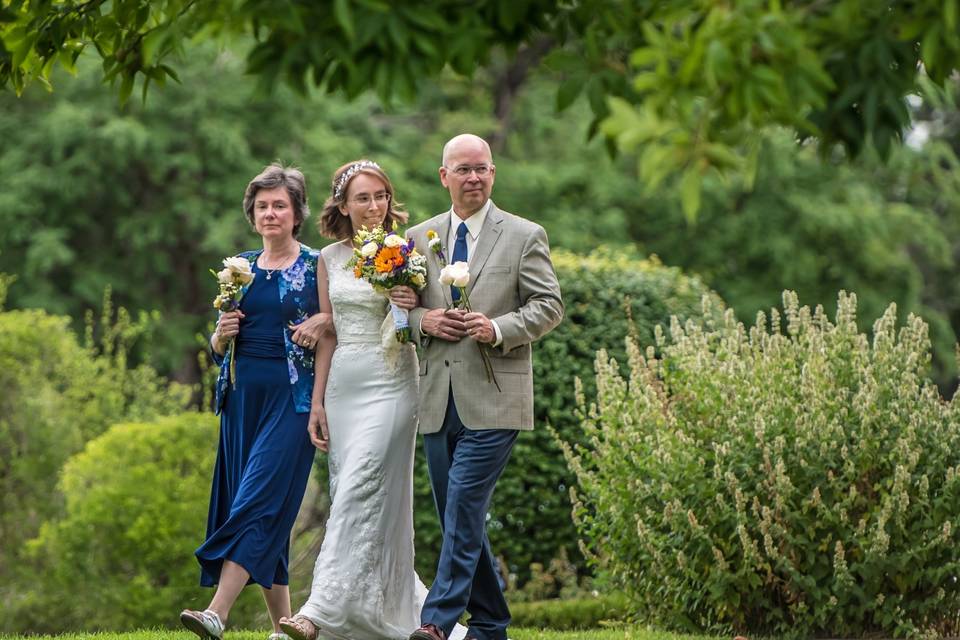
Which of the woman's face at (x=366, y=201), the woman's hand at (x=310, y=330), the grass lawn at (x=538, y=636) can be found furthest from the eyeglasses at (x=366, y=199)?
the grass lawn at (x=538, y=636)

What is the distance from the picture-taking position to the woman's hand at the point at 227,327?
7.32 metres

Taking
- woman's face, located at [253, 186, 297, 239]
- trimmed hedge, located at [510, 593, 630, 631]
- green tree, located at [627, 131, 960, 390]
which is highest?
green tree, located at [627, 131, 960, 390]

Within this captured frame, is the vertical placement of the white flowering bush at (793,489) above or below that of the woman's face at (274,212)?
below

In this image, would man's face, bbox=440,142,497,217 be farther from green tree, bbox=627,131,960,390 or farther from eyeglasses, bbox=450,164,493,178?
green tree, bbox=627,131,960,390

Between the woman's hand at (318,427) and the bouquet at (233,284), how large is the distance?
426 mm

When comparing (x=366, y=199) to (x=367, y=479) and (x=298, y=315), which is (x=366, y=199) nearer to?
(x=298, y=315)

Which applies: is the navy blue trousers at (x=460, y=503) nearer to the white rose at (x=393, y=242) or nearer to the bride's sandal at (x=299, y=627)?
the bride's sandal at (x=299, y=627)

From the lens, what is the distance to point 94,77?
22.2 meters

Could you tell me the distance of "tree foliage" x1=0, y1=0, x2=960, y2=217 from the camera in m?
3.05

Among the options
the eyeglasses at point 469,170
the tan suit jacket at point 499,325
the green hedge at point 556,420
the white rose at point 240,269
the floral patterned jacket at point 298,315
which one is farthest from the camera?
the green hedge at point 556,420

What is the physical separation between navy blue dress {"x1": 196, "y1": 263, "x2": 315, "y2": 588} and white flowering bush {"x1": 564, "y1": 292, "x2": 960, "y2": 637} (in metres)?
1.86

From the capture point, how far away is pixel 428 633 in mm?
6457

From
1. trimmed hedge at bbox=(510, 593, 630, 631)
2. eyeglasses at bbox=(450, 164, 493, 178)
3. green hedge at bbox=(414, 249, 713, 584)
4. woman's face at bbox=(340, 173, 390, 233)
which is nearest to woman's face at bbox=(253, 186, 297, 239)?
woman's face at bbox=(340, 173, 390, 233)

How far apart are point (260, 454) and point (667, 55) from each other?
456 centimetres
